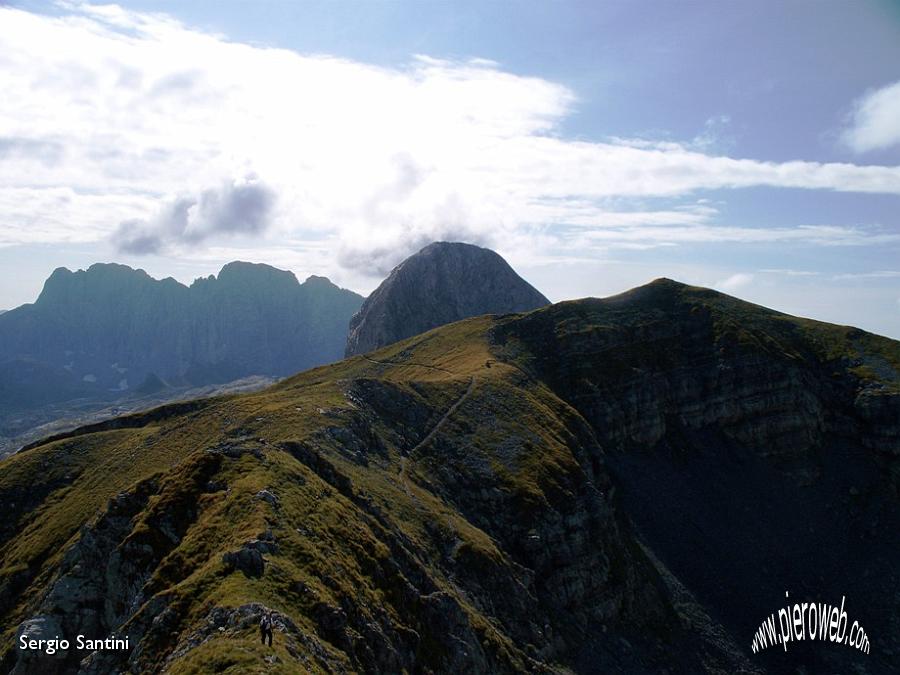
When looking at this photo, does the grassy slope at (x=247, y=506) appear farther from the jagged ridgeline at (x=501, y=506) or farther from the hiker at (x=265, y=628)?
the hiker at (x=265, y=628)

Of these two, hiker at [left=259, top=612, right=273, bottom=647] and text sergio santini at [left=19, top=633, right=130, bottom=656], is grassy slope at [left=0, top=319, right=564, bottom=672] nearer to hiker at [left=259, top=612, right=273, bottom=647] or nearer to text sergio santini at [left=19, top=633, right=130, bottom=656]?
hiker at [left=259, top=612, right=273, bottom=647]

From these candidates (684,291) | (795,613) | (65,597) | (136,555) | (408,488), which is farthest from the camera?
(684,291)

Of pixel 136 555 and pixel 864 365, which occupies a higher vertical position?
pixel 864 365

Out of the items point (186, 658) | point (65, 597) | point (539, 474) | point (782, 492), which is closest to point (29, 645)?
point (65, 597)

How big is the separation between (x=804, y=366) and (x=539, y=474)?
10125cm

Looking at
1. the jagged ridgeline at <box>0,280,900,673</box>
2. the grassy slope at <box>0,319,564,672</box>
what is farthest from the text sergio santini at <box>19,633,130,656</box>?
the grassy slope at <box>0,319,564,672</box>

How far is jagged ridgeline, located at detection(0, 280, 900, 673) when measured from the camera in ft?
166

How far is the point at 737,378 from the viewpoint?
156 metres

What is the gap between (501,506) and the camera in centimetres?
9538

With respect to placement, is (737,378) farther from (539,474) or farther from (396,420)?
(396,420)
